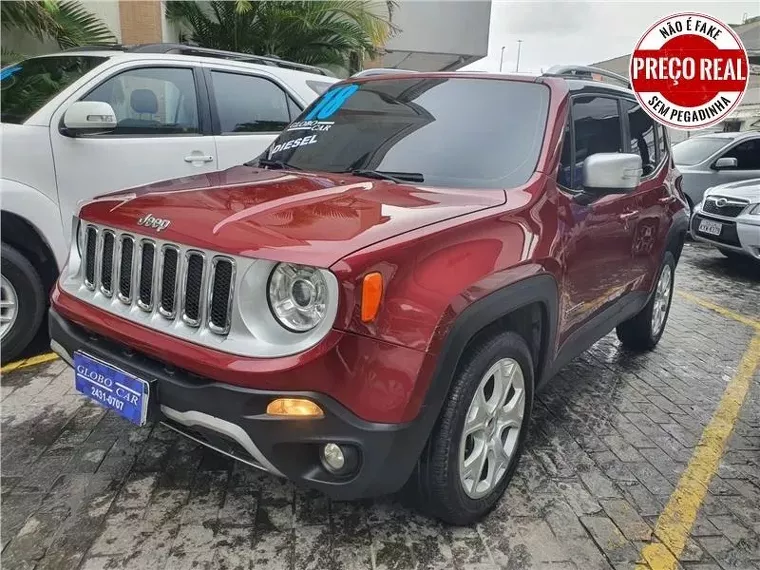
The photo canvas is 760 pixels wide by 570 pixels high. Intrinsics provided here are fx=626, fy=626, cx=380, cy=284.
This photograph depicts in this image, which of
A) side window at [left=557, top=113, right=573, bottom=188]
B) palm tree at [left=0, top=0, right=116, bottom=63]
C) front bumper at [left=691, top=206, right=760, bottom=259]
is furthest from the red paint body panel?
front bumper at [left=691, top=206, right=760, bottom=259]

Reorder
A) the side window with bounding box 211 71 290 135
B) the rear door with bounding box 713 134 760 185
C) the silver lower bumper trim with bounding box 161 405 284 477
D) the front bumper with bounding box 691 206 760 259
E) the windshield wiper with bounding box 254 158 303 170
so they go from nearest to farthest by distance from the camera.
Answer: the silver lower bumper trim with bounding box 161 405 284 477, the windshield wiper with bounding box 254 158 303 170, the side window with bounding box 211 71 290 135, the front bumper with bounding box 691 206 760 259, the rear door with bounding box 713 134 760 185

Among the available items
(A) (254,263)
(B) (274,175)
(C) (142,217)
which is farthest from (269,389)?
(B) (274,175)

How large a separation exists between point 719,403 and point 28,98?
464cm

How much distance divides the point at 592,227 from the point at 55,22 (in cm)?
645

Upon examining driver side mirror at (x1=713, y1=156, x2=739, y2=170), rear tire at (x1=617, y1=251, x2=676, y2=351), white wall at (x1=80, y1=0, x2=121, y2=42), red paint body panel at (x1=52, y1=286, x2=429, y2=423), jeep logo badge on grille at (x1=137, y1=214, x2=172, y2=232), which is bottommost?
rear tire at (x1=617, y1=251, x2=676, y2=351)

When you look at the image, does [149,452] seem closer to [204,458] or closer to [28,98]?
[204,458]

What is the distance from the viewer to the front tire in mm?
2215

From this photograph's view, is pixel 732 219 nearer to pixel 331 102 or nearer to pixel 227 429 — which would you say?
pixel 331 102

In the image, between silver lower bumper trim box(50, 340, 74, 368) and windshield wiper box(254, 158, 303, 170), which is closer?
silver lower bumper trim box(50, 340, 74, 368)

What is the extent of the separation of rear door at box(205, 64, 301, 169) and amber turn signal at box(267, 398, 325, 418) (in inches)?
120

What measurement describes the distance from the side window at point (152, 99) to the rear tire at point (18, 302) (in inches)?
41.2

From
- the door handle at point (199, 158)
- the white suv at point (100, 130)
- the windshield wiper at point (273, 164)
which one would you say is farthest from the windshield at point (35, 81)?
the windshield wiper at point (273, 164)

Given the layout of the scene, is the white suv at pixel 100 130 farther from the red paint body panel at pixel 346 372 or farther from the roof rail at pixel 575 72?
the roof rail at pixel 575 72

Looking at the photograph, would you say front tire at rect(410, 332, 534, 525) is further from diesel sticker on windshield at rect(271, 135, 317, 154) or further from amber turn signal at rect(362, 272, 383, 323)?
diesel sticker on windshield at rect(271, 135, 317, 154)
